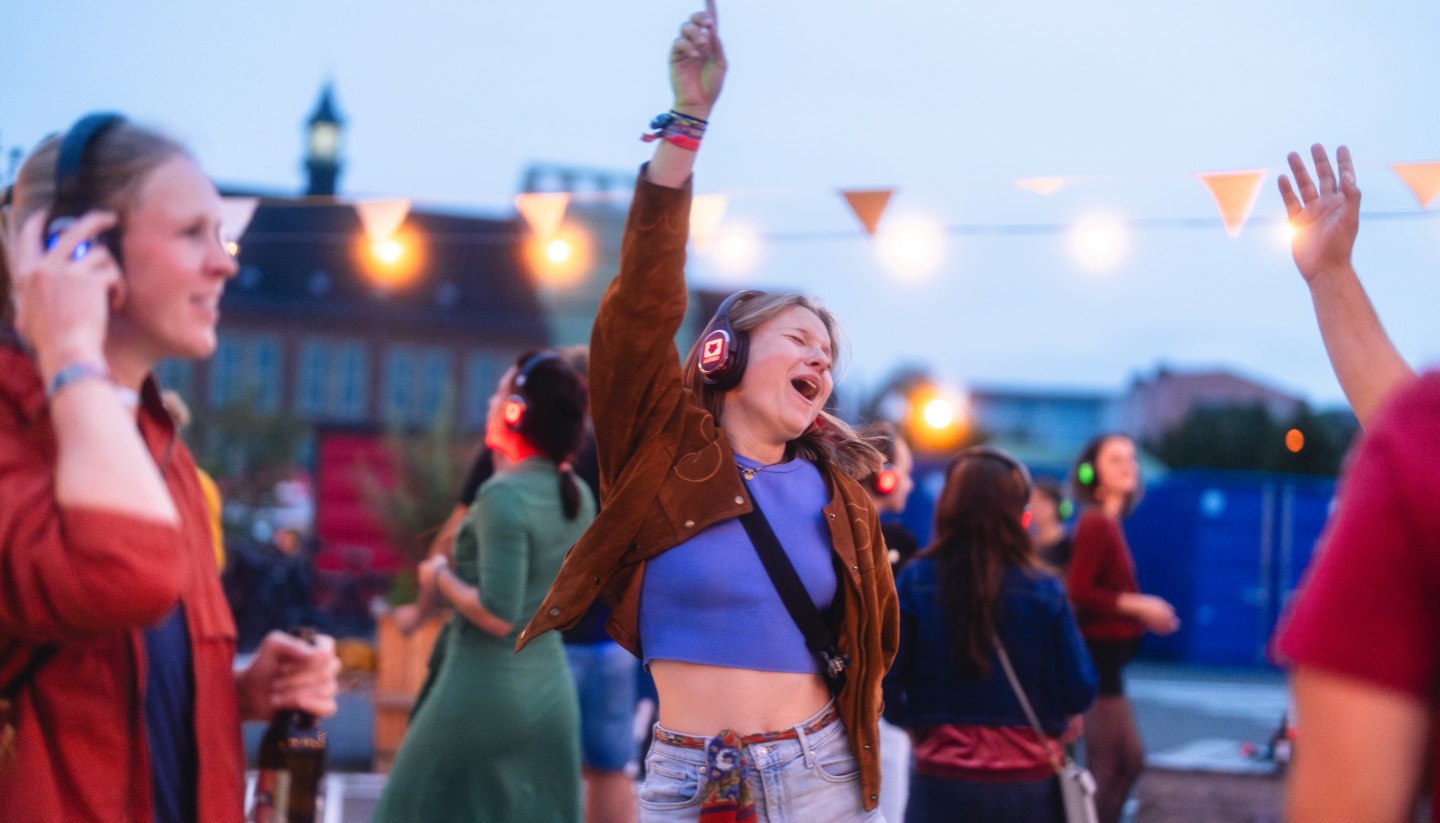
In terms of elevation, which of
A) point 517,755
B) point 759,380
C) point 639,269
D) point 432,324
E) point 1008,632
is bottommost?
point 517,755

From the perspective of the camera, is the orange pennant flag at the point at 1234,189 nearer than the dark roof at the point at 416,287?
Yes

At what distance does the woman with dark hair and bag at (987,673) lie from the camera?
411 cm

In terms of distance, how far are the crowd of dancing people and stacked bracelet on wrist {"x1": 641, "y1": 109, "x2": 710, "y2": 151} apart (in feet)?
0.03

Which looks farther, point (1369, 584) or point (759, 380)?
point (759, 380)

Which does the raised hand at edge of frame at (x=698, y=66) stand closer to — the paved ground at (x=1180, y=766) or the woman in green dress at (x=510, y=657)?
the woman in green dress at (x=510, y=657)

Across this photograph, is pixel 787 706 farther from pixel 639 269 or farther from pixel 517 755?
pixel 517 755

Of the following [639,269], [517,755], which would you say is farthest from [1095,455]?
[639,269]

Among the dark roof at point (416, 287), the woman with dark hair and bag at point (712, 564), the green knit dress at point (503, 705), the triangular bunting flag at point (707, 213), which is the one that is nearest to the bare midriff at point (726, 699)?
the woman with dark hair and bag at point (712, 564)

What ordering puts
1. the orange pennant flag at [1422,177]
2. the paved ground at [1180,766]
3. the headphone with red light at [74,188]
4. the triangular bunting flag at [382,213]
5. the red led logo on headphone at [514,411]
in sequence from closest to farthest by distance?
the headphone with red light at [74,188], the red led logo on headphone at [514,411], the orange pennant flag at [1422,177], the paved ground at [1180,766], the triangular bunting flag at [382,213]

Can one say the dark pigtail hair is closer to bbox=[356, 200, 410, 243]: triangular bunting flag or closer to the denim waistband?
the denim waistband

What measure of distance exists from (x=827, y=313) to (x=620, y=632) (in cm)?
93

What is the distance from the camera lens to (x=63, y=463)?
4.82 feet

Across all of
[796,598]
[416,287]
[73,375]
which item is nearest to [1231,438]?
[416,287]

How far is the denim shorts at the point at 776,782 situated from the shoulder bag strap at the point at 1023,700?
1.58m
